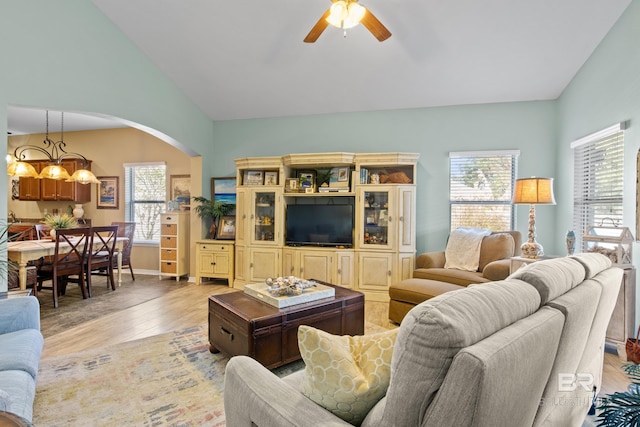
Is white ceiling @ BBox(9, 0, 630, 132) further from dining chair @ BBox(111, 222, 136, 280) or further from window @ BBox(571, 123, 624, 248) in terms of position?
dining chair @ BBox(111, 222, 136, 280)

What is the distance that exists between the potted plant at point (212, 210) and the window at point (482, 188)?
11.5 ft

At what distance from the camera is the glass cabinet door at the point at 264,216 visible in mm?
5086

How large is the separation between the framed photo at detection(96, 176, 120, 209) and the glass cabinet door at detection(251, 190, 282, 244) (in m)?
3.14

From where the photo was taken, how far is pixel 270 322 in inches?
95.3

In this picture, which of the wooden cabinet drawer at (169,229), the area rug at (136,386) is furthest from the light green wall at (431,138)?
the area rug at (136,386)

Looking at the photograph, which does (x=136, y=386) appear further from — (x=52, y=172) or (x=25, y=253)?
(x=52, y=172)

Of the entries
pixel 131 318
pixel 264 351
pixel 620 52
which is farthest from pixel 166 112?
pixel 620 52

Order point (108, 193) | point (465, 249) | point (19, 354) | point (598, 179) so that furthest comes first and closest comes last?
point (108, 193)
point (465, 249)
point (598, 179)
point (19, 354)

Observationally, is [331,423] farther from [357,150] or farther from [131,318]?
[357,150]

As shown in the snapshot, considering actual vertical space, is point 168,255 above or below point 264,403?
below

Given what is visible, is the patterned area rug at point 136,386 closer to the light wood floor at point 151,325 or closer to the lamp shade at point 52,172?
the light wood floor at point 151,325

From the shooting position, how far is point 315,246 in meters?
4.92

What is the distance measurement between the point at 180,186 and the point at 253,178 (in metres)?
1.70

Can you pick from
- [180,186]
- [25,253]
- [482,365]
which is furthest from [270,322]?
[180,186]
